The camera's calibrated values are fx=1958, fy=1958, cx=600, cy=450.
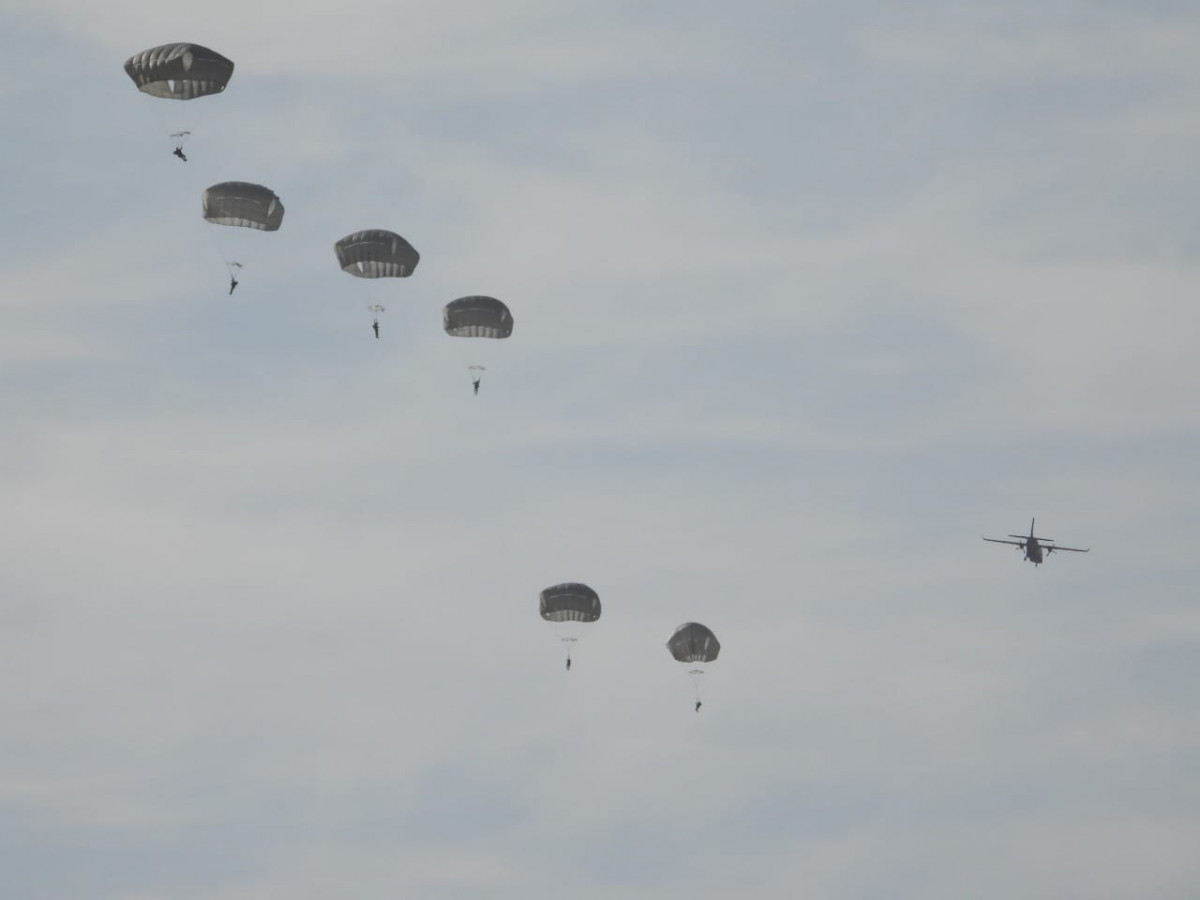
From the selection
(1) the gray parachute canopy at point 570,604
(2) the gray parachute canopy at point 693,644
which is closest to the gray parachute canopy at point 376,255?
(1) the gray parachute canopy at point 570,604

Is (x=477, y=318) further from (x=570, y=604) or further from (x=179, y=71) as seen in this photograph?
(x=179, y=71)

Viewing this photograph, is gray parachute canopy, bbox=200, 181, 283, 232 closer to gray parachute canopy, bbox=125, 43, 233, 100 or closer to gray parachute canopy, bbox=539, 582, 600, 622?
gray parachute canopy, bbox=125, 43, 233, 100

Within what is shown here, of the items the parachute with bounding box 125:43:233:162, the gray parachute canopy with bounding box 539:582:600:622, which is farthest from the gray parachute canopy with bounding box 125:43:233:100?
the gray parachute canopy with bounding box 539:582:600:622

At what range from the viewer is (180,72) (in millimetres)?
83875

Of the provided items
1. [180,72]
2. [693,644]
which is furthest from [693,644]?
[180,72]

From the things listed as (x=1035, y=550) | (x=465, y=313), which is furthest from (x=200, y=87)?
(x=1035, y=550)

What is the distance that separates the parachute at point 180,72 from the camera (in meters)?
83.9

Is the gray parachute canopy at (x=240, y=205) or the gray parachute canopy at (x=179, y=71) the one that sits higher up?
the gray parachute canopy at (x=179, y=71)

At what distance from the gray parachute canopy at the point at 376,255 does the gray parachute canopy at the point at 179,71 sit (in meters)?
10.5

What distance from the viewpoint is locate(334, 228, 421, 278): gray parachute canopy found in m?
92.4

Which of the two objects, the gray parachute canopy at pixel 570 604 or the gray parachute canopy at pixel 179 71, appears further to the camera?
the gray parachute canopy at pixel 570 604

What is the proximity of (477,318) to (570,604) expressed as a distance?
608 inches

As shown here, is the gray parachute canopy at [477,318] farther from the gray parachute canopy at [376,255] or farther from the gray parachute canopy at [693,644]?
the gray parachute canopy at [693,644]

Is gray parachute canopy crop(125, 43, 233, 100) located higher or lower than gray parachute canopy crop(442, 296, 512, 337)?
higher
